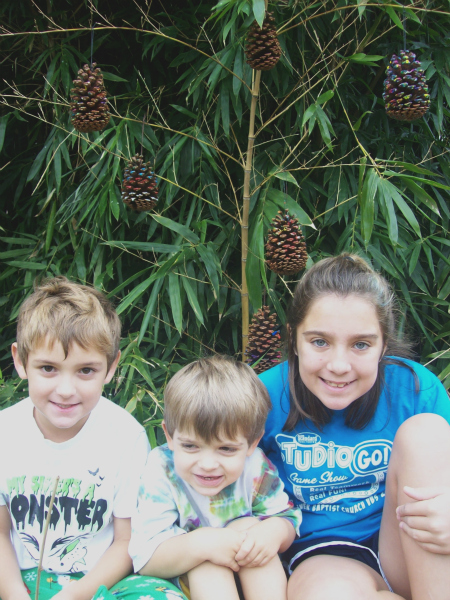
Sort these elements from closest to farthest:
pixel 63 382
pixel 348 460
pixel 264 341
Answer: pixel 63 382
pixel 348 460
pixel 264 341

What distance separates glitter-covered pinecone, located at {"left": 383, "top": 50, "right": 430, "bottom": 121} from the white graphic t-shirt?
3.34 feet

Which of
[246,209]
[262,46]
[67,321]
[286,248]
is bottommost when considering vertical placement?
[67,321]

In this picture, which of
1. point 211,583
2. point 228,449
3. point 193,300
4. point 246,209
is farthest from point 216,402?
point 246,209

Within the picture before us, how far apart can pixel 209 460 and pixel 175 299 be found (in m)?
0.63

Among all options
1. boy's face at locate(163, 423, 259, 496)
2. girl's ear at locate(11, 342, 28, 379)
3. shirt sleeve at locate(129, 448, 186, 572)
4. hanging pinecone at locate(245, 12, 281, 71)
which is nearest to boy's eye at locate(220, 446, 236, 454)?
boy's face at locate(163, 423, 259, 496)

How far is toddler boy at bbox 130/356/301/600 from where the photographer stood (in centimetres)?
93

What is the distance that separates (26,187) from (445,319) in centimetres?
161

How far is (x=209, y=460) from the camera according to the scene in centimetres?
94

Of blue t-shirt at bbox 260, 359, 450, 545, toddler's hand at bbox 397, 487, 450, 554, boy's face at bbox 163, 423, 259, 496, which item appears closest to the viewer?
toddler's hand at bbox 397, 487, 450, 554

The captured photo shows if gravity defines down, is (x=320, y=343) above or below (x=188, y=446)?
above

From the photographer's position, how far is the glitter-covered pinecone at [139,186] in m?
1.45

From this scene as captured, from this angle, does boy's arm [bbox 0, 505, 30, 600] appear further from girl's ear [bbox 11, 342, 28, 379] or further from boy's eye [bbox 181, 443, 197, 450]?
boy's eye [bbox 181, 443, 197, 450]

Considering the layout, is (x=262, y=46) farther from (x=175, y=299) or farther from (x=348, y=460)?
(x=348, y=460)

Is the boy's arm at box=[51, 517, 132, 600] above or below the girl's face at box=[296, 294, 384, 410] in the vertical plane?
below
